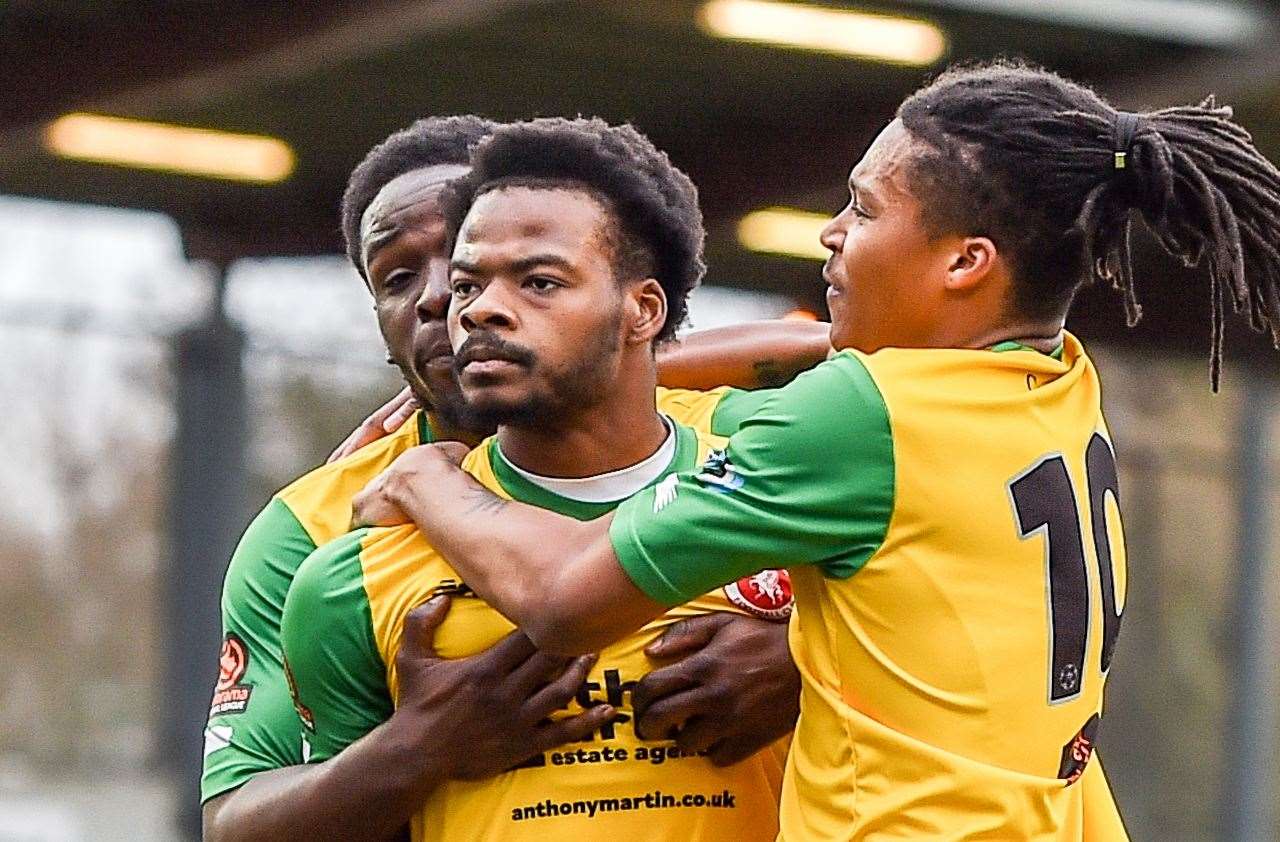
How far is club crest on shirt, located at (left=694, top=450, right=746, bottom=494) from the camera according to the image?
11.6ft

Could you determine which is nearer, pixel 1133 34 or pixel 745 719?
pixel 745 719

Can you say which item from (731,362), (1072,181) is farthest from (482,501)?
(731,362)

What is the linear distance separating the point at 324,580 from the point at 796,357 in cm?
126

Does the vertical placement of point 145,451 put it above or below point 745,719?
above

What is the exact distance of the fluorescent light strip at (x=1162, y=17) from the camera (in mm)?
11875

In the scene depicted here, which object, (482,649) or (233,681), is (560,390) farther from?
(233,681)

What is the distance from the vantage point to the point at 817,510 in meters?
3.48

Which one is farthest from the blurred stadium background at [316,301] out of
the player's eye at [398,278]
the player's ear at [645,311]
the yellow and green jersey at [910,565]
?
the yellow and green jersey at [910,565]

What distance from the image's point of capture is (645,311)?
12.8ft

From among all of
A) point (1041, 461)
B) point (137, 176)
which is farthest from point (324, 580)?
point (137, 176)

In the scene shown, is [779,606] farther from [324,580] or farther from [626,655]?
[324,580]

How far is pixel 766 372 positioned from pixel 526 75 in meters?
9.06

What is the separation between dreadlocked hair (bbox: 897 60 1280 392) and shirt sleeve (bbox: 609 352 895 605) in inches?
12.0

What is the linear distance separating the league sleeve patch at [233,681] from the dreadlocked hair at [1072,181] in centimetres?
136
